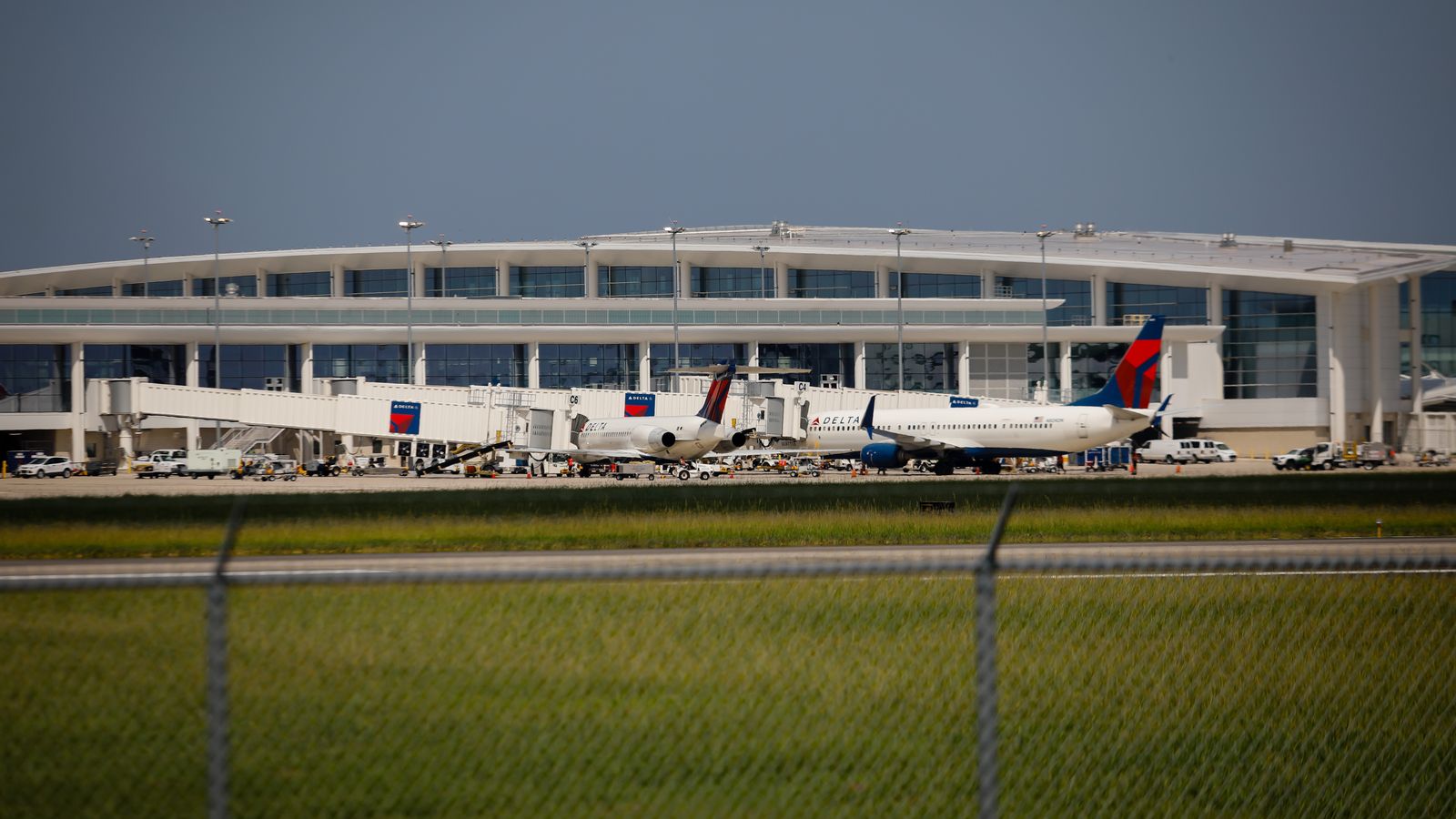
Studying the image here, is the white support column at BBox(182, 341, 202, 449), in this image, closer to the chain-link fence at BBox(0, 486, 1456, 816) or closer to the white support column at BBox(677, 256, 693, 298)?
the white support column at BBox(677, 256, 693, 298)

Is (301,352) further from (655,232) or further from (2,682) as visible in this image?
(2,682)

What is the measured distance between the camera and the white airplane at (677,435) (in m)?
58.8

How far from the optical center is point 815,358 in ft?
308

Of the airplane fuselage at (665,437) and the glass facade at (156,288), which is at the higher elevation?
the glass facade at (156,288)

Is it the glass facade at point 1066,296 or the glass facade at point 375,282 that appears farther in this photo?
the glass facade at point 375,282

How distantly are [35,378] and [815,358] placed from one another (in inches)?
2154

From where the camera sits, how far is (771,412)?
225ft

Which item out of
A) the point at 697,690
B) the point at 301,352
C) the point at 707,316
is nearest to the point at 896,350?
the point at 707,316

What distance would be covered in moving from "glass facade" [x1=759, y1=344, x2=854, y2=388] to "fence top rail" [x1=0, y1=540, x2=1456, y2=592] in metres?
66.2

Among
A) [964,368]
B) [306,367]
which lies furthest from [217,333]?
[964,368]

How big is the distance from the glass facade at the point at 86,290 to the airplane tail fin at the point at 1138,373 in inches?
3644

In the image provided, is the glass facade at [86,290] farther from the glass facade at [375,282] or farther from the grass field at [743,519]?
the grass field at [743,519]

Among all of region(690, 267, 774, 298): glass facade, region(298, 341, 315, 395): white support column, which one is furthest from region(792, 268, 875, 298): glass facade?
region(298, 341, 315, 395): white support column

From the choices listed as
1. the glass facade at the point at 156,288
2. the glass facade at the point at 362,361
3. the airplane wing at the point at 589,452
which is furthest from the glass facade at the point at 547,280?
the airplane wing at the point at 589,452
